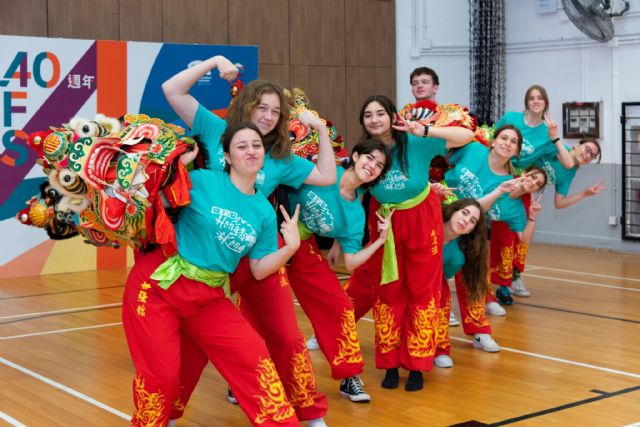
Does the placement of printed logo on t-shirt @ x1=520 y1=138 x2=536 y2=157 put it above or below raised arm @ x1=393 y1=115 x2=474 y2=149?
below

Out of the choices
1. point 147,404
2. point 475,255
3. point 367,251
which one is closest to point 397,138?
point 367,251

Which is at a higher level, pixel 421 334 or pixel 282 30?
pixel 282 30

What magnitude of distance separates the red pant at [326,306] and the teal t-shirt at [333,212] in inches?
5.2

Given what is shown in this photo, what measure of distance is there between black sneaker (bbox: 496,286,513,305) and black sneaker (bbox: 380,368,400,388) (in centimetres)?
258

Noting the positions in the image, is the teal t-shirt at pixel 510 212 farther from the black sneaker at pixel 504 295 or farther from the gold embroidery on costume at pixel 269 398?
the gold embroidery on costume at pixel 269 398

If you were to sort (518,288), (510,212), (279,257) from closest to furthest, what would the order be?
(279,257)
(510,212)
(518,288)

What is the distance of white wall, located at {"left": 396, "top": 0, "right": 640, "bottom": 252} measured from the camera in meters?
10.8

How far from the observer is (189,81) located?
433 centimetres

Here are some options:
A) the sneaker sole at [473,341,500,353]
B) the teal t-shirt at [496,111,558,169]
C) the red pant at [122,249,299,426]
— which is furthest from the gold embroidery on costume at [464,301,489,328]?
the red pant at [122,249,299,426]

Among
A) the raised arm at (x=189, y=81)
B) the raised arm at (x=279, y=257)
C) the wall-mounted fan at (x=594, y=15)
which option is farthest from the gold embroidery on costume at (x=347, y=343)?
the wall-mounted fan at (x=594, y=15)

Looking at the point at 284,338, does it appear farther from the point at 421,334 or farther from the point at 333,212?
the point at 421,334

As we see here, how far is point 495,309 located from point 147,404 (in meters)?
4.07

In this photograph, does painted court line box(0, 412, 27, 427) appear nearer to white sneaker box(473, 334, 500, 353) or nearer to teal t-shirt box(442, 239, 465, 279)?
teal t-shirt box(442, 239, 465, 279)

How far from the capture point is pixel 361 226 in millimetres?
4852
